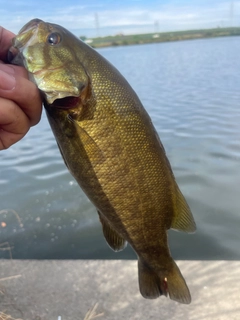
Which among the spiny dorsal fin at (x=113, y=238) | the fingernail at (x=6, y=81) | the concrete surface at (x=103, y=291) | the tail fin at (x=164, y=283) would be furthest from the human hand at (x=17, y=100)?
the concrete surface at (x=103, y=291)

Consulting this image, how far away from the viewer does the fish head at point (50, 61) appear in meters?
1.79

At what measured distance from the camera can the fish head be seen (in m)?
1.79

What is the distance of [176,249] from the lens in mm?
5391

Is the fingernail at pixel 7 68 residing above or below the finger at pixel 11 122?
above

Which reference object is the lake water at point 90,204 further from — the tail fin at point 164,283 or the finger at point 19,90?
the finger at point 19,90

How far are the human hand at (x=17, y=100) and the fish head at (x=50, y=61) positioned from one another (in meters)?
0.05

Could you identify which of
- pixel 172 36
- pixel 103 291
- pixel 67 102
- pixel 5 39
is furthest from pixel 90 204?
pixel 172 36

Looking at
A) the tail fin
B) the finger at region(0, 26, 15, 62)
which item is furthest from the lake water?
the finger at region(0, 26, 15, 62)

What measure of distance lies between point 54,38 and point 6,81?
1.17 feet

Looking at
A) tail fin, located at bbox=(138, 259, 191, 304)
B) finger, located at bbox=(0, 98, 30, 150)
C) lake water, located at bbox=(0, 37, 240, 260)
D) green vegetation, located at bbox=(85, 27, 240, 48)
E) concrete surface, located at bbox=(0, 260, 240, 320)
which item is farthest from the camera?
green vegetation, located at bbox=(85, 27, 240, 48)

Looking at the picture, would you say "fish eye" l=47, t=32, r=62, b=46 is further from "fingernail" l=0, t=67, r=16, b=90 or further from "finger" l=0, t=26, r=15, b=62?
"finger" l=0, t=26, r=15, b=62

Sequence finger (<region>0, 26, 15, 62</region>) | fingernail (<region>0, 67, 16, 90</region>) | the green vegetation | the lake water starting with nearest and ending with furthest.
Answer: fingernail (<region>0, 67, 16, 90</region>), finger (<region>0, 26, 15, 62</region>), the lake water, the green vegetation

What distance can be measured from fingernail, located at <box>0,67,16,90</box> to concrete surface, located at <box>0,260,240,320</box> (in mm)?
2422

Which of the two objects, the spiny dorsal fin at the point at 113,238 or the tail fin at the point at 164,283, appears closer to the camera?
the spiny dorsal fin at the point at 113,238
